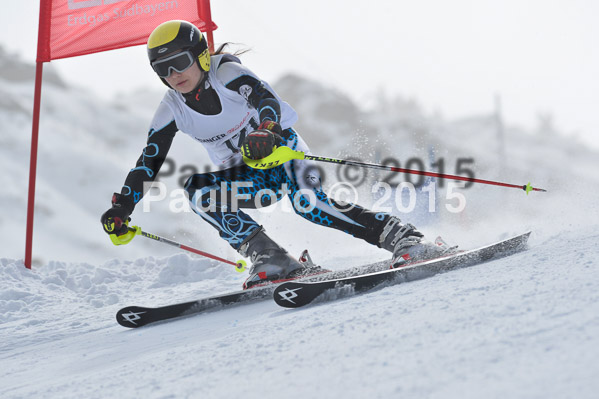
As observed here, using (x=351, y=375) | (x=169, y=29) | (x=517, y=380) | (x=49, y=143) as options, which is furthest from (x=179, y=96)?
(x=49, y=143)

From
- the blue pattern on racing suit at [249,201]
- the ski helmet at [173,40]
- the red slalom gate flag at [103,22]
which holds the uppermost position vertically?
the red slalom gate flag at [103,22]

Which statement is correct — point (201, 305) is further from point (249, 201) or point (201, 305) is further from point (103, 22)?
point (103, 22)

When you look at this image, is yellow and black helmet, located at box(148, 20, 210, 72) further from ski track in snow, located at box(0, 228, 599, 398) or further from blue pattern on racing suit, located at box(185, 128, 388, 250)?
ski track in snow, located at box(0, 228, 599, 398)

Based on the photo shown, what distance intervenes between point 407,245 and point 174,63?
1.61 meters

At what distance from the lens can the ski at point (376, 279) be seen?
2.63m

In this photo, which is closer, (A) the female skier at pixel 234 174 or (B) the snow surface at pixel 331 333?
(B) the snow surface at pixel 331 333

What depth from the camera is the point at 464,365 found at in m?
1.36

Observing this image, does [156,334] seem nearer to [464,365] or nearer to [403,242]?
[403,242]

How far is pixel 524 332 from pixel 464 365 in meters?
0.23

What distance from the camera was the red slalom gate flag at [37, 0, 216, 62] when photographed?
588 cm

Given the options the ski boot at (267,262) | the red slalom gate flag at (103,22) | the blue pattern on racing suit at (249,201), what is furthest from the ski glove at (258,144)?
the red slalom gate flag at (103,22)

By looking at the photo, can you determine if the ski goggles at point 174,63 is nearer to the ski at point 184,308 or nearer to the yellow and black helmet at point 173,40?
the yellow and black helmet at point 173,40

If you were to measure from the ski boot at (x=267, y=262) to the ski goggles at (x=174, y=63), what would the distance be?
104cm

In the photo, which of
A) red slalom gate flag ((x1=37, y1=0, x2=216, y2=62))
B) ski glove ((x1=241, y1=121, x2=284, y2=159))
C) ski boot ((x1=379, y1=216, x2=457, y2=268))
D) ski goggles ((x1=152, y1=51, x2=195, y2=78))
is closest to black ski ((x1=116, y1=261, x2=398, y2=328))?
ski boot ((x1=379, y1=216, x2=457, y2=268))
